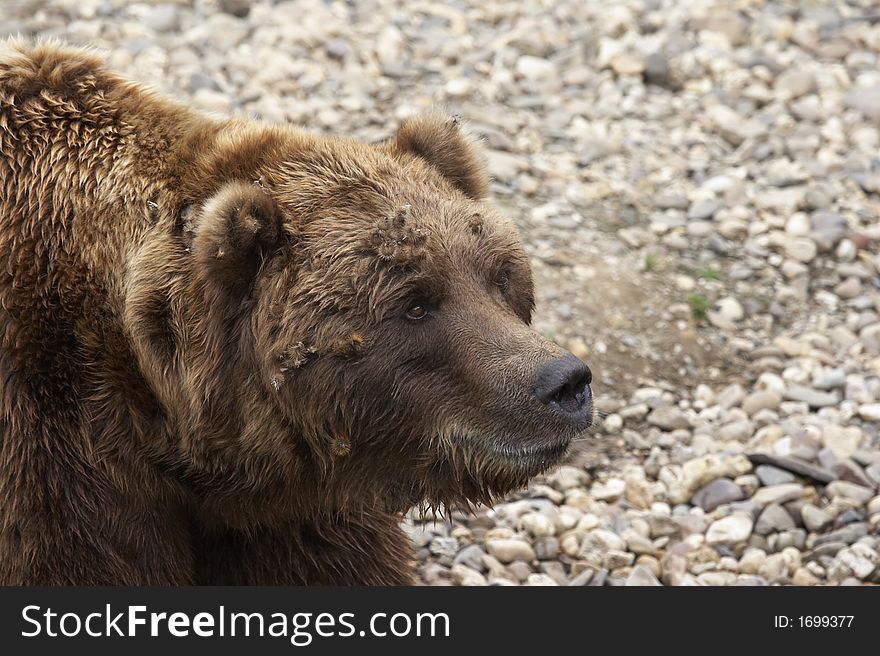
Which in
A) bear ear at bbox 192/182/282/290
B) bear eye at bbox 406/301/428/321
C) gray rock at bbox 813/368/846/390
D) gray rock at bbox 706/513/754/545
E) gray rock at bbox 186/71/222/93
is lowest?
gray rock at bbox 706/513/754/545

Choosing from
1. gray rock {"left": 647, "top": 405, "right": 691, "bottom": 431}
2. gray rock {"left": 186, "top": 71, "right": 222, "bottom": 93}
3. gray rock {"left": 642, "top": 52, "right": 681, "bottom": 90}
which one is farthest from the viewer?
gray rock {"left": 642, "top": 52, "right": 681, "bottom": 90}

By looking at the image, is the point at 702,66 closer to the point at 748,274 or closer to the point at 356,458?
the point at 748,274

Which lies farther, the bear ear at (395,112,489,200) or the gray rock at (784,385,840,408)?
the gray rock at (784,385,840,408)

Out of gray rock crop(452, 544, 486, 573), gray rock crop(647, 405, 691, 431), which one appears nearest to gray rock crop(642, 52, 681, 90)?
gray rock crop(647, 405, 691, 431)

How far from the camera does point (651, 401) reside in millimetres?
6902

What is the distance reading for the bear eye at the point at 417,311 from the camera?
409 centimetres

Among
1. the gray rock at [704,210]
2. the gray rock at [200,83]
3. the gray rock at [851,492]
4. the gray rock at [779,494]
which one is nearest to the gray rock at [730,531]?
the gray rock at [779,494]

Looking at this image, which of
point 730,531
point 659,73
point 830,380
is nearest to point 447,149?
point 730,531

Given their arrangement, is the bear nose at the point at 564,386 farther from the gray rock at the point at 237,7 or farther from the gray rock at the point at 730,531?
the gray rock at the point at 237,7

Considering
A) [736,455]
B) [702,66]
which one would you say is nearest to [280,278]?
[736,455]

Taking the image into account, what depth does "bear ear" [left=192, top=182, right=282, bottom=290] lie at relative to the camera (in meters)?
4.00

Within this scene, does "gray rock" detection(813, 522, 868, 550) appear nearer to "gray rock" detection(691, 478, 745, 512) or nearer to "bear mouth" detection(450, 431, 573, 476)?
"gray rock" detection(691, 478, 745, 512)

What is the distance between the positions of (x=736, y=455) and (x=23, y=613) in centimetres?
362

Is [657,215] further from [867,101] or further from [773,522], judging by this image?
[773,522]
